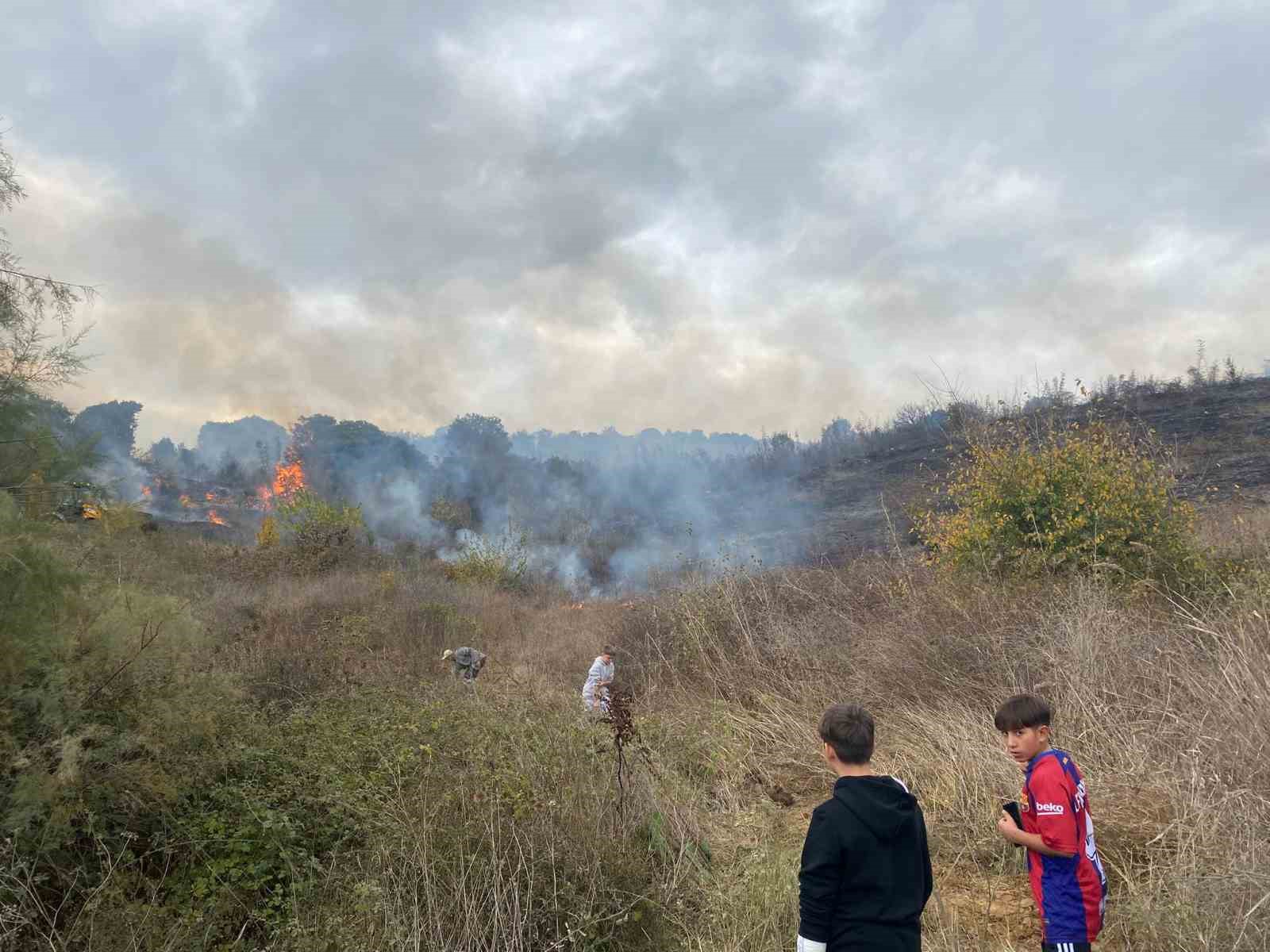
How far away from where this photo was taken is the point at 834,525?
2581 centimetres

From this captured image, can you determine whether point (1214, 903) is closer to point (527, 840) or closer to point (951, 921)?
point (951, 921)

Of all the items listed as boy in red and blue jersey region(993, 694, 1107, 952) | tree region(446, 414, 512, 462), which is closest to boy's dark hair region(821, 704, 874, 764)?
boy in red and blue jersey region(993, 694, 1107, 952)

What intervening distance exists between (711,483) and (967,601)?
34861 mm

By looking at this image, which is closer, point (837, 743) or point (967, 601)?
point (837, 743)

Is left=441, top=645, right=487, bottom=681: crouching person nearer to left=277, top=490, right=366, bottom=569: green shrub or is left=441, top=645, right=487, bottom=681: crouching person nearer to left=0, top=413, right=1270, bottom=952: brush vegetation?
left=0, top=413, right=1270, bottom=952: brush vegetation

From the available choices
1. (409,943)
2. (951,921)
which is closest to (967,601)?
(951,921)

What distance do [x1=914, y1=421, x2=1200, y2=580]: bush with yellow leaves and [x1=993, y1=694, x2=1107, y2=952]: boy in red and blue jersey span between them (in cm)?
512

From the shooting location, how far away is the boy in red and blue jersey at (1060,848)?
266 centimetres

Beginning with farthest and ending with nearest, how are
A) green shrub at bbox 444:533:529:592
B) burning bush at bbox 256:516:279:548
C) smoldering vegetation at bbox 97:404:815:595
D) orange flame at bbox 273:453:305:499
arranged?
orange flame at bbox 273:453:305:499, smoldering vegetation at bbox 97:404:815:595, burning bush at bbox 256:516:279:548, green shrub at bbox 444:533:529:592

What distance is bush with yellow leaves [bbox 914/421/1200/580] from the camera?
304 inches

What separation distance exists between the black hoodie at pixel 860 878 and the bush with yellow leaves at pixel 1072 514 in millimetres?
6001

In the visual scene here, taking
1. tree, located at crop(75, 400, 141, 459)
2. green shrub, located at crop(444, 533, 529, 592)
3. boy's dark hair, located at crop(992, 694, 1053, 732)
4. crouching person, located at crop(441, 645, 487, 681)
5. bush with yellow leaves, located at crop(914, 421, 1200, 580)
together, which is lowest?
crouching person, located at crop(441, 645, 487, 681)

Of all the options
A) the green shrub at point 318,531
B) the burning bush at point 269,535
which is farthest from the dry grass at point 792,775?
the burning bush at point 269,535

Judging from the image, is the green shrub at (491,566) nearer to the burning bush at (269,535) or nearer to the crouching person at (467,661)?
the burning bush at (269,535)
